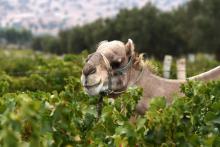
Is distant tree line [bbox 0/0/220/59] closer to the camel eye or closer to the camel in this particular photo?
the camel

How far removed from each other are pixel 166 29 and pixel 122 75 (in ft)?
219

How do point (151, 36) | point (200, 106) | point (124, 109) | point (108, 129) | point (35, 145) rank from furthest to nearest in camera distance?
point (151, 36), point (124, 109), point (200, 106), point (108, 129), point (35, 145)

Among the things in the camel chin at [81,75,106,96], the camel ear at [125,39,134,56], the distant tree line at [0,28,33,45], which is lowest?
the distant tree line at [0,28,33,45]

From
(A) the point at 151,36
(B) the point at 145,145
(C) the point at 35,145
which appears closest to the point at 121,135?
(B) the point at 145,145

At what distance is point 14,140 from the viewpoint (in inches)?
149

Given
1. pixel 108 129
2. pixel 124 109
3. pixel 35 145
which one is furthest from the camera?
pixel 124 109

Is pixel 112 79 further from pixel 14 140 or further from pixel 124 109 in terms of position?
pixel 14 140

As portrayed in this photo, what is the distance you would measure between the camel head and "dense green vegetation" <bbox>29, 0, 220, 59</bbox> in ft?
165

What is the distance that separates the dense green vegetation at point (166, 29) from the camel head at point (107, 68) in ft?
165

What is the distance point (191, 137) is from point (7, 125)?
5.92ft

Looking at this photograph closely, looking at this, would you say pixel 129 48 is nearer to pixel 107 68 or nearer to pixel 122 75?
pixel 122 75

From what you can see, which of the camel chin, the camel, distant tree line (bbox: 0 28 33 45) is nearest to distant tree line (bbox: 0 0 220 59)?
the camel

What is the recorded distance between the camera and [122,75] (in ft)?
29.2

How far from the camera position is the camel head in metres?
8.12
